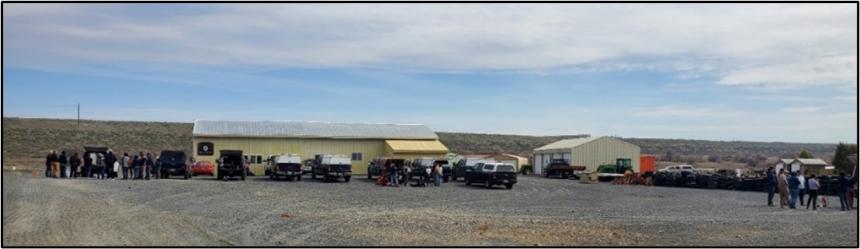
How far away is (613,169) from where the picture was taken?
56875 millimetres

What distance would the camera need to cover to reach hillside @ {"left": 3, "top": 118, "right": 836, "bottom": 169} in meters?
87.8

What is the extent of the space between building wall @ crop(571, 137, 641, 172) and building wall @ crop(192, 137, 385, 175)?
47.4 ft

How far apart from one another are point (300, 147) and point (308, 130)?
2.02 m

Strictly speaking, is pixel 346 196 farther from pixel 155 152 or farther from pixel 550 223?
pixel 155 152

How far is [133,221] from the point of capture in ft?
58.4

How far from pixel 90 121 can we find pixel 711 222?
356 feet

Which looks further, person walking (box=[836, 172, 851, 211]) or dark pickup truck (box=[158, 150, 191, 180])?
dark pickup truck (box=[158, 150, 191, 180])

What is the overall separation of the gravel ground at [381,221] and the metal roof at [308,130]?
87.6 ft

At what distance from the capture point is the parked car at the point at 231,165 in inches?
1672

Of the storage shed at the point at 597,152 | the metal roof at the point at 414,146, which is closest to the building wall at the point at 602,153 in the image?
the storage shed at the point at 597,152

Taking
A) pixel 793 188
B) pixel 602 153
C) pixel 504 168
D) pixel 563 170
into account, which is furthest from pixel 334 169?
pixel 602 153

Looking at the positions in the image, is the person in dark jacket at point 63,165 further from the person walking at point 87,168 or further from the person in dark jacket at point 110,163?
the person in dark jacket at point 110,163

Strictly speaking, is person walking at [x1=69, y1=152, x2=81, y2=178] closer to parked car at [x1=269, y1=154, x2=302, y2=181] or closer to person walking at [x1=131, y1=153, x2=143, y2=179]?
person walking at [x1=131, y1=153, x2=143, y2=179]

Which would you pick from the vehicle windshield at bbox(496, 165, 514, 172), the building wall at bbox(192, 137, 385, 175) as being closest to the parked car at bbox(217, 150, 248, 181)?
the vehicle windshield at bbox(496, 165, 514, 172)
